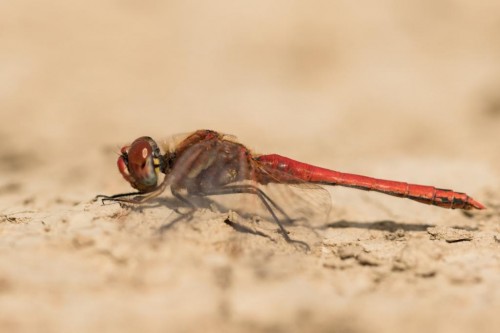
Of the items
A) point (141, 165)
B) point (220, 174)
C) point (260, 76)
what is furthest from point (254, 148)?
point (260, 76)

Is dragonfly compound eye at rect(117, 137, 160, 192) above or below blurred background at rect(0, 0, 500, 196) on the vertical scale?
below

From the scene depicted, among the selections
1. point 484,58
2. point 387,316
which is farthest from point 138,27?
point 387,316

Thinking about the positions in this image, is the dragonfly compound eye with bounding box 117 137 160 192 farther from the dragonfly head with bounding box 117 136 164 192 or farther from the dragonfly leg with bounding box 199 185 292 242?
the dragonfly leg with bounding box 199 185 292 242

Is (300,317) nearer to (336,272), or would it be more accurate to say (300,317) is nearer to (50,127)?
(336,272)

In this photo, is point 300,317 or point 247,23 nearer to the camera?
point 300,317

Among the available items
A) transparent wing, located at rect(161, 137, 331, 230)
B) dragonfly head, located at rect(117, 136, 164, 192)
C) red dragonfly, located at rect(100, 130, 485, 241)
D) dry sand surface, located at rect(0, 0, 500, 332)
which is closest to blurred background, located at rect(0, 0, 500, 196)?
dry sand surface, located at rect(0, 0, 500, 332)

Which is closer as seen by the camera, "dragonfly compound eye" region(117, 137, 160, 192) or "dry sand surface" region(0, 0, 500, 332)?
"dry sand surface" region(0, 0, 500, 332)

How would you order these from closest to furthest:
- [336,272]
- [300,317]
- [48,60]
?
[300,317], [336,272], [48,60]
